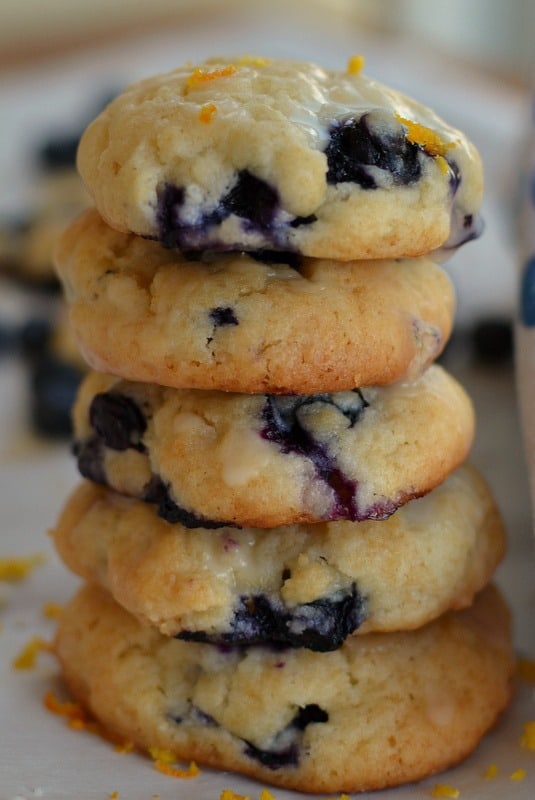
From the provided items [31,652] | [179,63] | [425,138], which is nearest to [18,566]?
[31,652]

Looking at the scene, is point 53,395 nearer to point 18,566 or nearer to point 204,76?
Result: point 18,566

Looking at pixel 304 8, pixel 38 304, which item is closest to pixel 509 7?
pixel 304 8

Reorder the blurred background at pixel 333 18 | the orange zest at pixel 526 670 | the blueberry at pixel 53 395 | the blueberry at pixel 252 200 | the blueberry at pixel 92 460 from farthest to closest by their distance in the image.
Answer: the blurred background at pixel 333 18 < the blueberry at pixel 53 395 < the orange zest at pixel 526 670 < the blueberry at pixel 92 460 < the blueberry at pixel 252 200

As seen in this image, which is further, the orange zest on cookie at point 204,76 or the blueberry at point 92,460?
the blueberry at point 92,460

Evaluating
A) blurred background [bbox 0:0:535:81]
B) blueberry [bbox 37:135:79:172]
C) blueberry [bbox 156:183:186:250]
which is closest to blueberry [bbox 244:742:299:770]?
blueberry [bbox 156:183:186:250]

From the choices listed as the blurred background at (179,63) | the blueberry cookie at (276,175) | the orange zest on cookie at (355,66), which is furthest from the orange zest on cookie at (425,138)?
the blurred background at (179,63)

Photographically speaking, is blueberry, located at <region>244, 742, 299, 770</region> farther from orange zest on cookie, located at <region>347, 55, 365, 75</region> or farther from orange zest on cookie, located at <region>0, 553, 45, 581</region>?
orange zest on cookie, located at <region>347, 55, 365, 75</region>

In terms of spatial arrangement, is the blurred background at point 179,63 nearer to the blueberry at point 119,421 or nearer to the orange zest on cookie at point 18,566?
the orange zest on cookie at point 18,566

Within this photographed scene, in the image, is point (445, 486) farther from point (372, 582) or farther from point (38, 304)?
point (38, 304)
